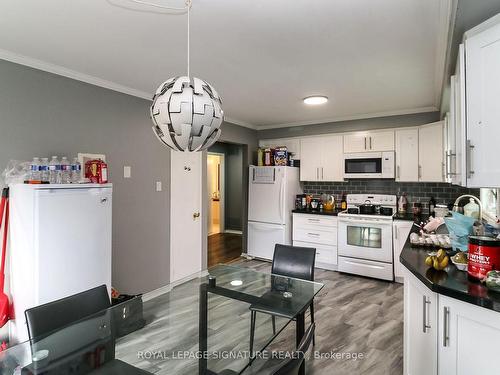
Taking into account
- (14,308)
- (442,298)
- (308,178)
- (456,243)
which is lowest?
(14,308)

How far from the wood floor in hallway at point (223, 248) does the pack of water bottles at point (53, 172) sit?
2921mm

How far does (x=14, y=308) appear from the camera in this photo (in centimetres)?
219

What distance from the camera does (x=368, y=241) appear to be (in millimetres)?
4145

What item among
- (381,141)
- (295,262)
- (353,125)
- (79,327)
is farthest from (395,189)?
(79,327)

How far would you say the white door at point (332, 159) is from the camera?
4723mm

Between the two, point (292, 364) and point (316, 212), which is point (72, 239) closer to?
point (292, 364)

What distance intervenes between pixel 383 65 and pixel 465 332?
218cm

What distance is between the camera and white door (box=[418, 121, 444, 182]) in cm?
386

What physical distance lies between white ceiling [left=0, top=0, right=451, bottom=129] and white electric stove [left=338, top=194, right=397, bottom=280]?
173 cm

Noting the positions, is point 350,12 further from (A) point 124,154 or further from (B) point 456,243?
(A) point 124,154

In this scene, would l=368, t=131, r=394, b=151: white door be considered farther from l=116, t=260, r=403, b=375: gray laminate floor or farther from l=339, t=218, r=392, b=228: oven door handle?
l=116, t=260, r=403, b=375: gray laminate floor

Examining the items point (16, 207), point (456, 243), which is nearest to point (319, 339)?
point (456, 243)

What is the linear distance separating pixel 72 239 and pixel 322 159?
383cm

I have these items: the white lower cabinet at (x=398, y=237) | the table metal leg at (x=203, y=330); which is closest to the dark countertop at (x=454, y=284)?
the table metal leg at (x=203, y=330)
